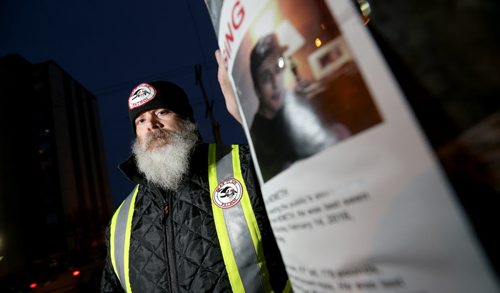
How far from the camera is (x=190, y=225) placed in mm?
1707

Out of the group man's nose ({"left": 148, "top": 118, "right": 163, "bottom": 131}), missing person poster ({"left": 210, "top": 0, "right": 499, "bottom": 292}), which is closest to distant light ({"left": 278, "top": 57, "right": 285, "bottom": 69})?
missing person poster ({"left": 210, "top": 0, "right": 499, "bottom": 292})

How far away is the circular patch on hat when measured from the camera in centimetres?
254

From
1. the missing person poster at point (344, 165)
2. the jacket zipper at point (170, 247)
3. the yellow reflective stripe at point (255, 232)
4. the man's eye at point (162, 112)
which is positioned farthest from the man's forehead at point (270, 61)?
the man's eye at point (162, 112)

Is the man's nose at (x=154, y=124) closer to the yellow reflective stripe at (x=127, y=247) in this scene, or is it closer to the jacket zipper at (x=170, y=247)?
the yellow reflective stripe at (x=127, y=247)

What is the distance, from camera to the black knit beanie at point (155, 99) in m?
2.53

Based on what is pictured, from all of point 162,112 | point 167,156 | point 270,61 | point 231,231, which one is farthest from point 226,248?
point 162,112

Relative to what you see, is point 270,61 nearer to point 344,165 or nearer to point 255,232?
point 344,165

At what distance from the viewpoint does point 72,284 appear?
33.0ft

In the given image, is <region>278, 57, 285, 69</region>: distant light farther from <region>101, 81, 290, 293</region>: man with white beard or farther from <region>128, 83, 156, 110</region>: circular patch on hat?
<region>128, 83, 156, 110</region>: circular patch on hat

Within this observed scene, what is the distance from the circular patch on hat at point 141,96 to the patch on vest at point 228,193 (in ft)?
4.16

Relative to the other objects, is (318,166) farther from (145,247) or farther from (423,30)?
(145,247)

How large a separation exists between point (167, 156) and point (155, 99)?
702mm

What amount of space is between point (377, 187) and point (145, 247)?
175 cm

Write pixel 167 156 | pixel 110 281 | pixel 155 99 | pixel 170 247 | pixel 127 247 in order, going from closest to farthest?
pixel 170 247 → pixel 127 247 → pixel 110 281 → pixel 167 156 → pixel 155 99
